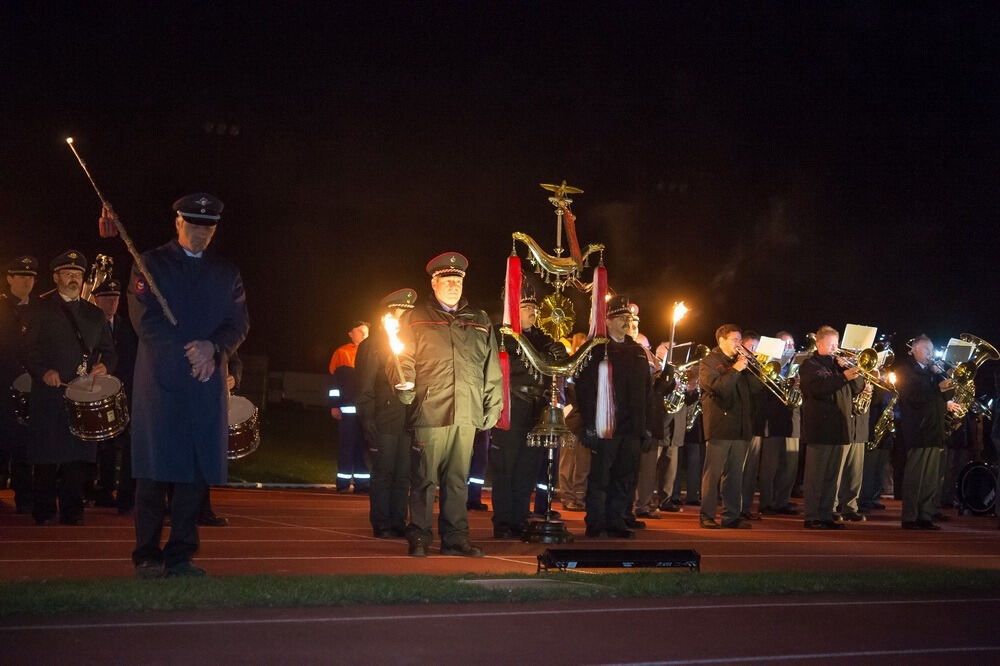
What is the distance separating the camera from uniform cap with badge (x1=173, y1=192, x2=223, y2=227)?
8.18m

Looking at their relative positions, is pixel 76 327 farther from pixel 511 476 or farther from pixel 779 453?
pixel 779 453

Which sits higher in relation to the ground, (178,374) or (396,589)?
(178,374)

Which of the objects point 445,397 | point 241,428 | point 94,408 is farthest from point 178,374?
point 94,408

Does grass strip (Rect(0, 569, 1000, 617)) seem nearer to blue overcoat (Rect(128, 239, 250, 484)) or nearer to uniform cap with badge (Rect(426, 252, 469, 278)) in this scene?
blue overcoat (Rect(128, 239, 250, 484))

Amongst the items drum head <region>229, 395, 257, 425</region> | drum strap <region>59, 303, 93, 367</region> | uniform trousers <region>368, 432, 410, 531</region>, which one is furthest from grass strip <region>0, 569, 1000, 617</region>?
drum strap <region>59, 303, 93, 367</region>

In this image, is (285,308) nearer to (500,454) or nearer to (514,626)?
(500,454)

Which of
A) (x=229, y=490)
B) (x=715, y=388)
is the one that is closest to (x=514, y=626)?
(x=715, y=388)

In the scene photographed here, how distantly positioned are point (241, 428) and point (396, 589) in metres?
3.05

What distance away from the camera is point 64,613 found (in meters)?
6.63

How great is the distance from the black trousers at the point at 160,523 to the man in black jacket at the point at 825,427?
29.8 feet

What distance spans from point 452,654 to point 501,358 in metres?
5.55

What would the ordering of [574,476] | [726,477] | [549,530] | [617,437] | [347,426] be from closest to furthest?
[549,530] < [617,437] < [726,477] < [574,476] < [347,426]

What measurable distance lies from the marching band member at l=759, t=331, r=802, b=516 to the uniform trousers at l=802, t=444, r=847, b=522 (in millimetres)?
2105

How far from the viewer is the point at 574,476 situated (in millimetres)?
17609
